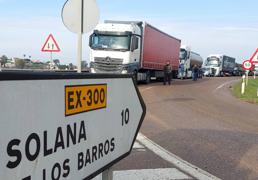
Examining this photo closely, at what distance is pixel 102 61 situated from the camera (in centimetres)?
2511

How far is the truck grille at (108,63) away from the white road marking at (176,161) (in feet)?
53.3

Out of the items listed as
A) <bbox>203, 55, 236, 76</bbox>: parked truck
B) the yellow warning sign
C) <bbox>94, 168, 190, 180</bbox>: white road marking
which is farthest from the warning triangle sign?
<bbox>203, 55, 236, 76</bbox>: parked truck

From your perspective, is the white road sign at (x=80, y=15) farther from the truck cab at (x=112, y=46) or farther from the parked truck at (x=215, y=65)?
the parked truck at (x=215, y=65)

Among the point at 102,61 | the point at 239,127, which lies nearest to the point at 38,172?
the point at 239,127

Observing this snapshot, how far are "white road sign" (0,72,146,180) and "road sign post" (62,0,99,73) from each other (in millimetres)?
4848

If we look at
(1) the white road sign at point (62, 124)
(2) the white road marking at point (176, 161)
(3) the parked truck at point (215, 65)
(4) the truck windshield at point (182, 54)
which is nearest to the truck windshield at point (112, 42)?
(2) the white road marking at point (176, 161)

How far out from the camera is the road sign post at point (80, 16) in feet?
26.9

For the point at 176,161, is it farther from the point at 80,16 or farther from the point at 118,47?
the point at 118,47

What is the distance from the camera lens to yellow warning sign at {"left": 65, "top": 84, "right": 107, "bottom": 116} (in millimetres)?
2520

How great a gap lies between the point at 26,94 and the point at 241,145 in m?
7.26

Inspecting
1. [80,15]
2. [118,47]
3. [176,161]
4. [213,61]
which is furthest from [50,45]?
[213,61]

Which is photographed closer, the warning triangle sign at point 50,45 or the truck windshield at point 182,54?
the warning triangle sign at point 50,45

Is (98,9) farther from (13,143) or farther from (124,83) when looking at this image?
(13,143)

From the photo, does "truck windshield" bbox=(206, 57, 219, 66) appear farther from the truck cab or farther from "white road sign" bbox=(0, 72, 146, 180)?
"white road sign" bbox=(0, 72, 146, 180)
